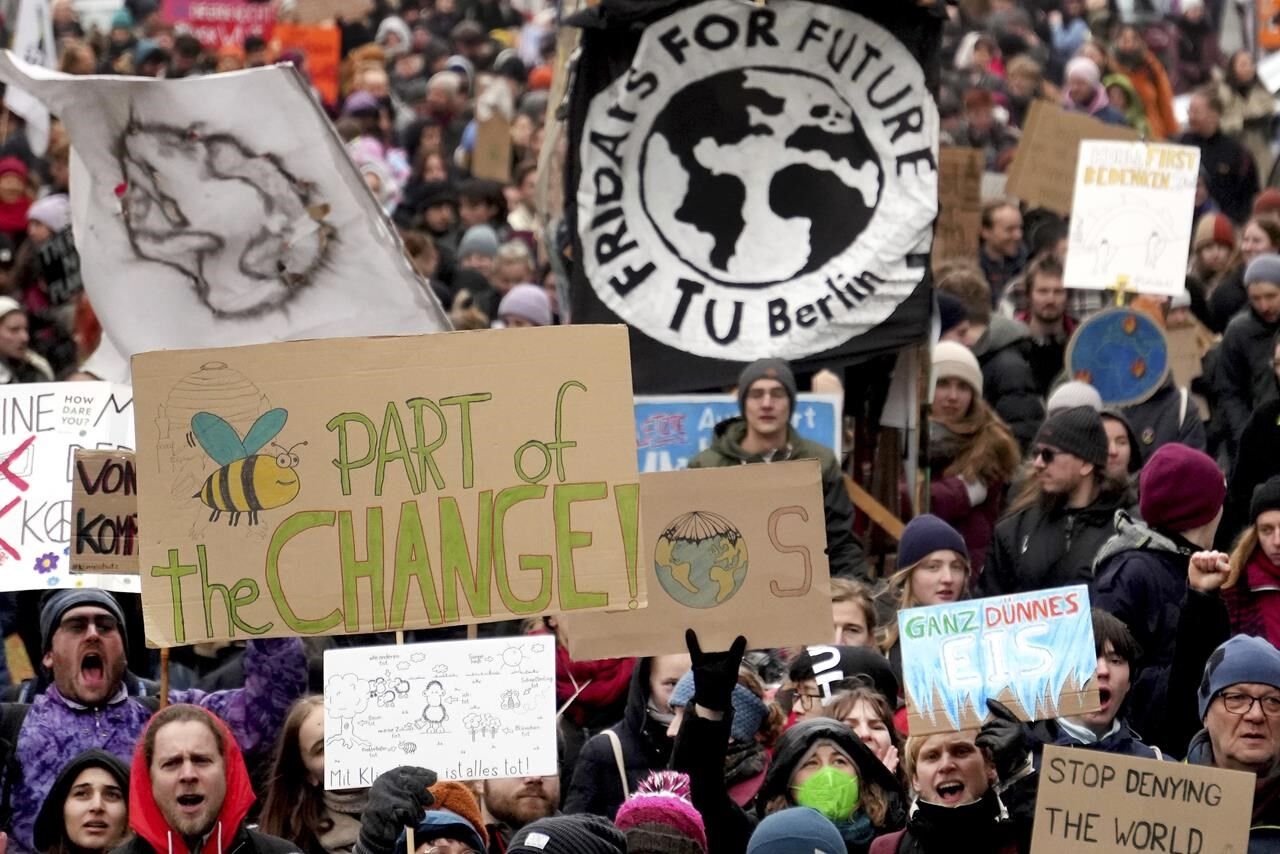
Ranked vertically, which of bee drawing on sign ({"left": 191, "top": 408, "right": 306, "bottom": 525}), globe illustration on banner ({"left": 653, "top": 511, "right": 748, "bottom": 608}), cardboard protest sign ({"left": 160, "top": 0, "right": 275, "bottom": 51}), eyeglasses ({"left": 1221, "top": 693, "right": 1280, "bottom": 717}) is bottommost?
eyeglasses ({"left": 1221, "top": 693, "right": 1280, "bottom": 717})

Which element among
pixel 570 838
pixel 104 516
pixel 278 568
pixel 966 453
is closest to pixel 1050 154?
pixel 966 453

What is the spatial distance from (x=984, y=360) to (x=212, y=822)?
5896 mm

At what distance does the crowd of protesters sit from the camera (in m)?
6.50

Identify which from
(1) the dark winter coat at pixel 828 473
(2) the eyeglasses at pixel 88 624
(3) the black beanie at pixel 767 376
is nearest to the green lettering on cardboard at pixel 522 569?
(2) the eyeglasses at pixel 88 624

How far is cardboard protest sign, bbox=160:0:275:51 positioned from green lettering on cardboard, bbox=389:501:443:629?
1539cm

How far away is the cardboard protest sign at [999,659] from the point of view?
6617mm

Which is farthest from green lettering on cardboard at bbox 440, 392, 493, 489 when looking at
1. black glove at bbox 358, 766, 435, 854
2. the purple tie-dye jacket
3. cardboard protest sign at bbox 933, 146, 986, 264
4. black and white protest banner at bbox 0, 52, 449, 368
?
cardboard protest sign at bbox 933, 146, 986, 264

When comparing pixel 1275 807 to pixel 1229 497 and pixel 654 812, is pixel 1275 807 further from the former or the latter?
pixel 1229 497

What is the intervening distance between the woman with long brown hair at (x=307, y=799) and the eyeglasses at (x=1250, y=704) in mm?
2199

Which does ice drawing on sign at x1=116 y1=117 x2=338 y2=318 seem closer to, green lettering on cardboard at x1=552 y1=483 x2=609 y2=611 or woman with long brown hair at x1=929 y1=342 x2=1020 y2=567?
woman with long brown hair at x1=929 y1=342 x2=1020 y2=567

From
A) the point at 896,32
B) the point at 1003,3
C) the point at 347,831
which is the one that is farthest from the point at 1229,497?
the point at 1003,3

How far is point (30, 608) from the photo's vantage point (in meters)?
9.59

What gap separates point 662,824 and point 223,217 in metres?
3.93

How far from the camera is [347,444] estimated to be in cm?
686
